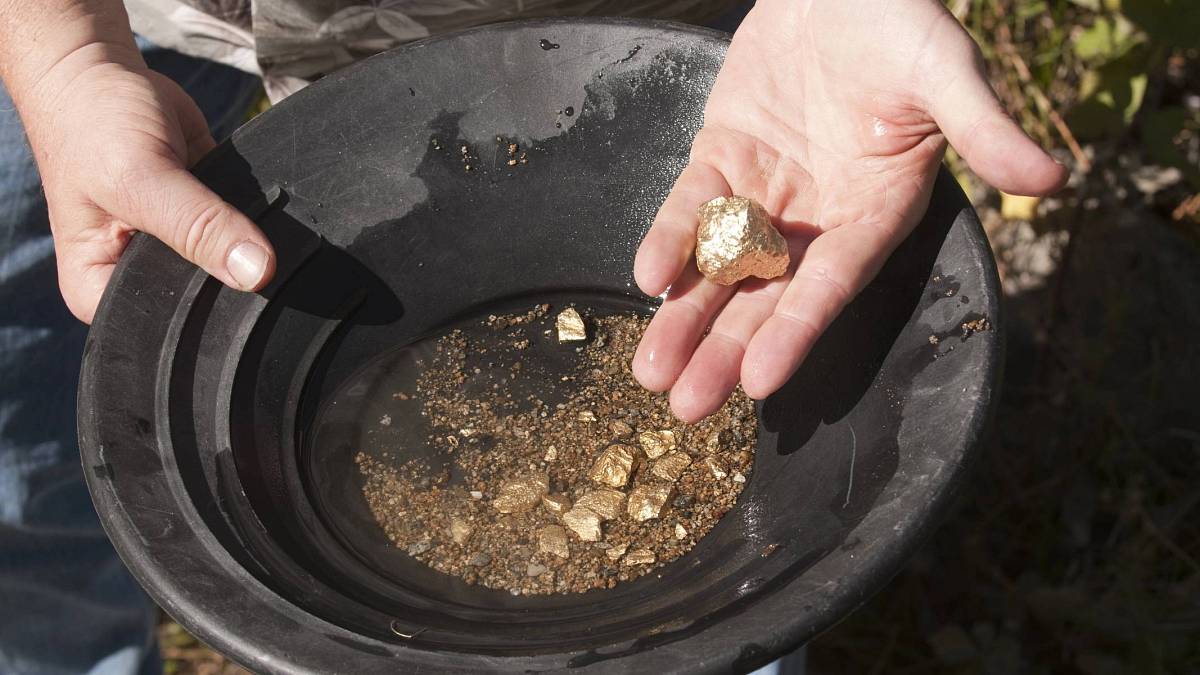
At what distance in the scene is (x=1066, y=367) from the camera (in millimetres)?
2316

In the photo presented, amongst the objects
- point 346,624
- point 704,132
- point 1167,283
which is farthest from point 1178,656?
point 346,624

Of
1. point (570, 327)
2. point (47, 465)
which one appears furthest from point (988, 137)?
point (47, 465)

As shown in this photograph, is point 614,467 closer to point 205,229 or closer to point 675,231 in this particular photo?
point 675,231

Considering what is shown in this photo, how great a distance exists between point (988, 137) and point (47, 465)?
61.2 inches

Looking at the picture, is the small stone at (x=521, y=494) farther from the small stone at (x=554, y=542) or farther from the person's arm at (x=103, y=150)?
the person's arm at (x=103, y=150)

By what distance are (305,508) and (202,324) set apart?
289 millimetres

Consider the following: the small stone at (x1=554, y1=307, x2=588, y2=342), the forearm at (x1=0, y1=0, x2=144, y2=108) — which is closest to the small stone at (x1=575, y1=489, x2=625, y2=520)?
the small stone at (x1=554, y1=307, x2=588, y2=342)

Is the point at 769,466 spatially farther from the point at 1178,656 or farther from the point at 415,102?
the point at 1178,656

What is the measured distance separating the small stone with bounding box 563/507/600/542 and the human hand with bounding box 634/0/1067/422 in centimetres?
18

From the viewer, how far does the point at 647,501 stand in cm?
130

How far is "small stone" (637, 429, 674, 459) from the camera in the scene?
4.45ft

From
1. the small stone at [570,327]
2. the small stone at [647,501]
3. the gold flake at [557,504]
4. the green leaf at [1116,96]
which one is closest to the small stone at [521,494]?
the gold flake at [557,504]

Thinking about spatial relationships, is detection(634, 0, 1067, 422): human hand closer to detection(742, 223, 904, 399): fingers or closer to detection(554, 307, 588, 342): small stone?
detection(742, 223, 904, 399): fingers

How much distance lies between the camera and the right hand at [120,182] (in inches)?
51.6
